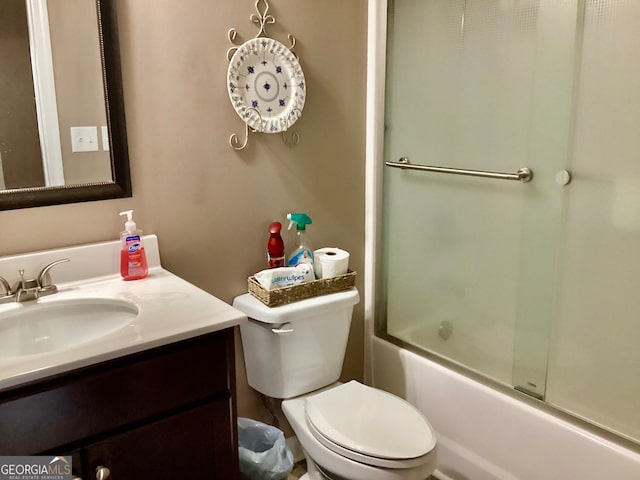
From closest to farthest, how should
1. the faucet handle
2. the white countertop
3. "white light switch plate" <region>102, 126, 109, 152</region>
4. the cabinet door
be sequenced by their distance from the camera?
the white countertop
the cabinet door
the faucet handle
"white light switch plate" <region>102, 126, 109, 152</region>

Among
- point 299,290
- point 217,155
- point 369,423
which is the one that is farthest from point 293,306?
point 217,155

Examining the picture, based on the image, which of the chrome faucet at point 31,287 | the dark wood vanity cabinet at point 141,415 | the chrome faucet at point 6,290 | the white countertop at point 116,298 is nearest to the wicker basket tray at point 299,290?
the white countertop at point 116,298

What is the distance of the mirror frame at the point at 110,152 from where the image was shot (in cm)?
146

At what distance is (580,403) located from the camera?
1650 mm

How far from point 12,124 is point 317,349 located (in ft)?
3.49

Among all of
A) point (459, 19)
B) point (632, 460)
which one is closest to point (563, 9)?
point (459, 19)

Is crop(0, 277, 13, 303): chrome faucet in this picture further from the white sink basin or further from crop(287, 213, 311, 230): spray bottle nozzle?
crop(287, 213, 311, 230): spray bottle nozzle

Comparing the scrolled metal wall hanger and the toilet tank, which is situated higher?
the scrolled metal wall hanger

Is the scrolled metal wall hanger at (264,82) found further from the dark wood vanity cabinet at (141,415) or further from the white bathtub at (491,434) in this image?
the white bathtub at (491,434)

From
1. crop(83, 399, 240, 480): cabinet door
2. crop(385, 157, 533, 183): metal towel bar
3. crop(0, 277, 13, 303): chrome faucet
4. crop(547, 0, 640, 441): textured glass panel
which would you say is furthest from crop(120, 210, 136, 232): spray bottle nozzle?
crop(547, 0, 640, 441): textured glass panel

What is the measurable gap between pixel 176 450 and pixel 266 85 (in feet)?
3.60

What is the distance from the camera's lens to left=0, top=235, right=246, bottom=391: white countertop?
1077mm

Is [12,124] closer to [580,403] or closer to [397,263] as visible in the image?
[397,263]

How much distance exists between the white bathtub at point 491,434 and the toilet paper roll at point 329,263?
18.6 inches
